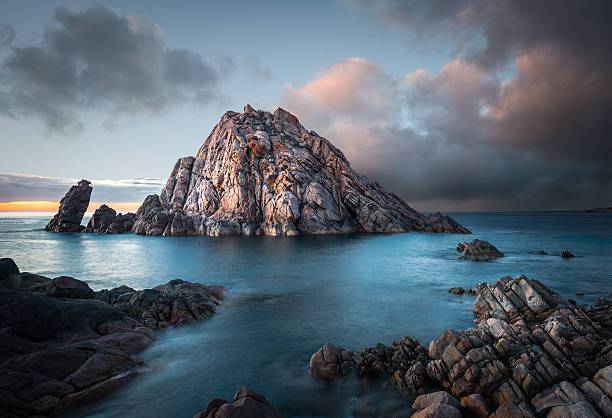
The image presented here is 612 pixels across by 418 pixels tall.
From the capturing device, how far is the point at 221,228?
86750 millimetres

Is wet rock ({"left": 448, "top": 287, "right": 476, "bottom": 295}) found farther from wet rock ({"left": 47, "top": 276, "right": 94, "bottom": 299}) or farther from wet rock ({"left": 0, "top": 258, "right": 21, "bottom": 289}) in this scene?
wet rock ({"left": 0, "top": 258, "right": 21, "bottom": 289})

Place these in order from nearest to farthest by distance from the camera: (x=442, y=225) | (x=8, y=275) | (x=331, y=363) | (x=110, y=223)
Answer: (x=331, y=363) → (x=8, y=275) → (x=442, y=225) → (x=110, y=223)

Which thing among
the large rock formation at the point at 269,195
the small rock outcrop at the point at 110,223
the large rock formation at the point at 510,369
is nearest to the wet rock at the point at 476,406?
the large rock formation at the point at 510,369

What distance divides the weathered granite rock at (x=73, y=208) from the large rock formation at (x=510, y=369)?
5117 inches

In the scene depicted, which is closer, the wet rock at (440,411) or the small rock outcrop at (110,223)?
the wet rock at (440,411)

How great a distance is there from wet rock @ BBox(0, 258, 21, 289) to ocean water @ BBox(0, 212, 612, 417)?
1006 centimetres

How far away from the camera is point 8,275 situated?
1792 centimetres

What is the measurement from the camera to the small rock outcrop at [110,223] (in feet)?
336

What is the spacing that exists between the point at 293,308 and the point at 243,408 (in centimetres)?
1466

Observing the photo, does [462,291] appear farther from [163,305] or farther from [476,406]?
[163,305]

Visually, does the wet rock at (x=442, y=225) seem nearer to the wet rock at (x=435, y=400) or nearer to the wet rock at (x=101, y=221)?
the wet rock at (x=435, y=400)

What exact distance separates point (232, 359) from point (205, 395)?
3.28 m


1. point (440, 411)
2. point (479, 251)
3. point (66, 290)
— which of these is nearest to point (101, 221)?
point (66, 290)

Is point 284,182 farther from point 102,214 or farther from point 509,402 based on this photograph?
point 509,402
